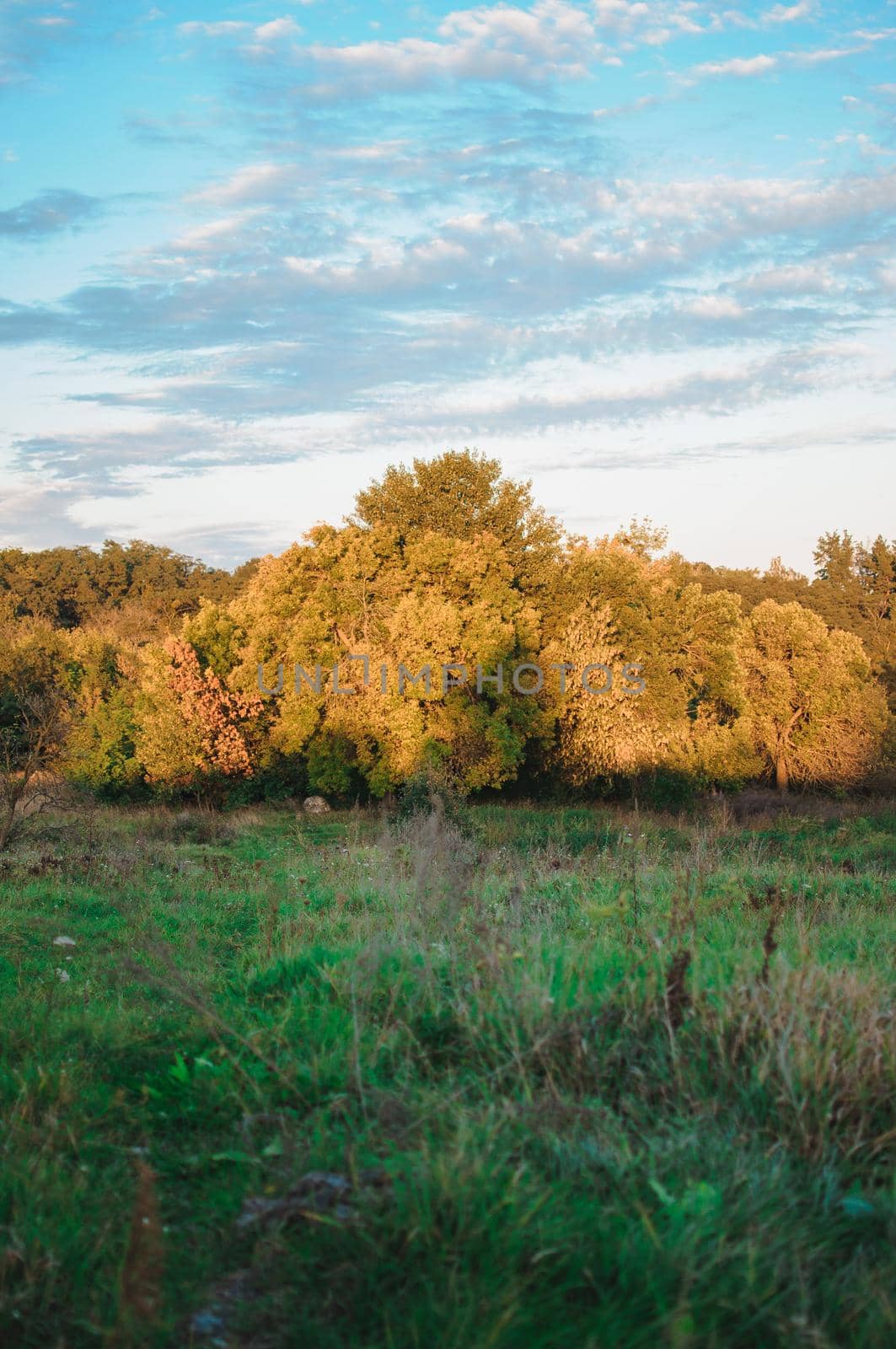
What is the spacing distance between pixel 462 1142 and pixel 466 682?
25601mm

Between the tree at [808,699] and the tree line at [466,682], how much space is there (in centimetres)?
7

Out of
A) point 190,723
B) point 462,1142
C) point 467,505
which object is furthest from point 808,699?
point 462,1142

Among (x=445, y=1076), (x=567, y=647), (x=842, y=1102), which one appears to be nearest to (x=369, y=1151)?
(x=445, y=1076)

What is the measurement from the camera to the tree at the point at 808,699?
35.4 meters

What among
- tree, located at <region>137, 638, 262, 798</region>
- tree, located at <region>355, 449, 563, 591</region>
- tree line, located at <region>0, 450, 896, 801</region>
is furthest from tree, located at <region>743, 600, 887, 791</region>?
tree, located at <region>137, 638, 262, 798</region>

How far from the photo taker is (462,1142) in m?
2.90

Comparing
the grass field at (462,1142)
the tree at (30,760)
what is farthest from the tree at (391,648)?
the grass field at (462,1142)

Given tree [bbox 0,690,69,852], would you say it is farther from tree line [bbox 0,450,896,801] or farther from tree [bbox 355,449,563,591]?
tree [bbox 355,449,563,591]

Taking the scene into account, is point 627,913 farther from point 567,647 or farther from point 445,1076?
point 567,647

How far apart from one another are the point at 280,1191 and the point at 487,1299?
782mm

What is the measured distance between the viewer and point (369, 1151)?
3.13m

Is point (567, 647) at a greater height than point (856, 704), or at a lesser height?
greater

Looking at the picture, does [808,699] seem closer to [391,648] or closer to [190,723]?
[391,648]

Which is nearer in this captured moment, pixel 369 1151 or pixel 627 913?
pixel 369 1151
